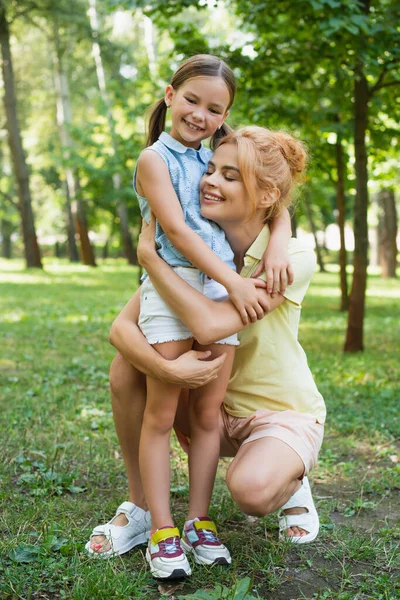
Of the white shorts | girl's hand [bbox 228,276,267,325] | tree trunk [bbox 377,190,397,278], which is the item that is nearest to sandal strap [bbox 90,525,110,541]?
the white shorts

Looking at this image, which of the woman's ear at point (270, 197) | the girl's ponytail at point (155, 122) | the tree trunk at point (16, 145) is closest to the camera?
the woman's ear at point (270, 197)

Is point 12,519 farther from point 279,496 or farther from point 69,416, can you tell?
point 69,416

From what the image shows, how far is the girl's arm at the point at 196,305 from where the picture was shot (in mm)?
2412

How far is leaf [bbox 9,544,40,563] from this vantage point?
2490 millimetres

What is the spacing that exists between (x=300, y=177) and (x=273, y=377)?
2.67ft

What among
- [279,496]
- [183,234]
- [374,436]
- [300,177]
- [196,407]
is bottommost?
[374,436]

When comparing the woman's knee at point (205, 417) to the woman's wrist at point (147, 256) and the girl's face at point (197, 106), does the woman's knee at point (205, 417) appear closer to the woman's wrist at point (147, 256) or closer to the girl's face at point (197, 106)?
the woman's wrist at point (147, 256)

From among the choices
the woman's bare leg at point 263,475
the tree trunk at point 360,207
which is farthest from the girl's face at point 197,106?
the tree trunk at point 360,207

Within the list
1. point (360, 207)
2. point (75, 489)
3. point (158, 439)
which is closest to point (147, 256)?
point (158, 439)

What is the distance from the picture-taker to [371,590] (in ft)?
7.97

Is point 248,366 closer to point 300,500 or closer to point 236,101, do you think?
point 300,500

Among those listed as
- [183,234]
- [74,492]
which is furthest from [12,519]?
[183,234]

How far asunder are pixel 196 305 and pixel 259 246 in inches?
16.7

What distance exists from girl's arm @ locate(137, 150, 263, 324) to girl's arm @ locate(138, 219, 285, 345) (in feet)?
0.15
